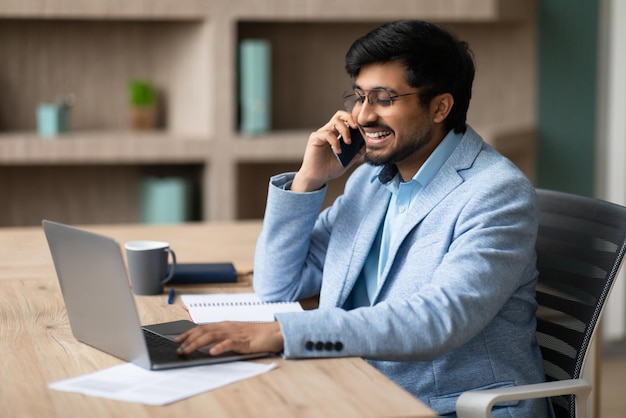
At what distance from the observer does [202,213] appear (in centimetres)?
386

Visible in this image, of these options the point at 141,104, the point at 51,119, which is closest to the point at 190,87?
the point at 141,104

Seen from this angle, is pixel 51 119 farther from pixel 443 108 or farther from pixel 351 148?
pixel 443 108

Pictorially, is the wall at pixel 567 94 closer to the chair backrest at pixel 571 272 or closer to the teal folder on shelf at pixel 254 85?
the teal folder on shelf at pixel 254 85

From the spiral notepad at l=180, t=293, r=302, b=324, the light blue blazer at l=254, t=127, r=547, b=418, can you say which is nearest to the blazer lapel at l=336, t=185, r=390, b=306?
the light blue blazer at l=254, t=127, r=547, b=418

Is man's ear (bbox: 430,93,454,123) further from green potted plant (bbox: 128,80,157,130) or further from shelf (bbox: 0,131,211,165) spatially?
green potted plant (bbox: 128,80,157,130)

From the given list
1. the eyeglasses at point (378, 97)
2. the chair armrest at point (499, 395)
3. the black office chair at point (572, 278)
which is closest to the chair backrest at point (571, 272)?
the black office chair at point (572, 278)

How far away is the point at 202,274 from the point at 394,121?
52 cm

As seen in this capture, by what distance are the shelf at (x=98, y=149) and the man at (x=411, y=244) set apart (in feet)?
5.43

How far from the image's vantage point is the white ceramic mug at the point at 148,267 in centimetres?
184

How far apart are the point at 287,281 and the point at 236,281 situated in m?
0.16

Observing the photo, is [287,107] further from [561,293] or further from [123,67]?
[561,293]

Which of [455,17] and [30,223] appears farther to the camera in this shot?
[30,223]

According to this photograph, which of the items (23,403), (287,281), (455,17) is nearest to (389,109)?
(287,281)

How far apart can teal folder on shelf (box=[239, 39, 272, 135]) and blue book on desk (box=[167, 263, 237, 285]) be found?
168 cm
